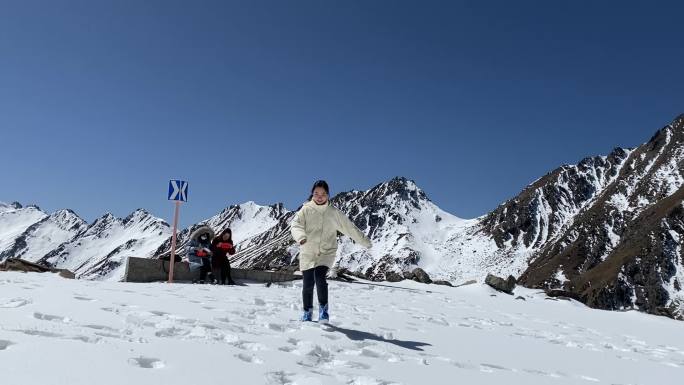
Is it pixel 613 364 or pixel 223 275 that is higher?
pixel 223 275

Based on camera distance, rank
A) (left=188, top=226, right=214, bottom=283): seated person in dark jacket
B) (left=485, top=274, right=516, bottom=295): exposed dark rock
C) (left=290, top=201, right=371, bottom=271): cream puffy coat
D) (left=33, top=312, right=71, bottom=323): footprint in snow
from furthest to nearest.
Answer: (left=485, top=274, right=516, bottom=295): exposed dark rock, (left=188, top=226, right=214, bottom=283): seated person in dark jacket, (left=290, top=201, right=371, bottom=271): cream puffy coat, (left=33, top=312, right=71, bottom=323): footprint in snow

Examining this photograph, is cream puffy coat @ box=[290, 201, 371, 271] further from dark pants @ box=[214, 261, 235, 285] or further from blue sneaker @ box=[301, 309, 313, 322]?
dark pants @ box=[214, 261, 235, 285]

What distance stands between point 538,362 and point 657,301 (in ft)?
569

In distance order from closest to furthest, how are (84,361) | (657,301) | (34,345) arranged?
(84,361) → (34,345) → (657,301)

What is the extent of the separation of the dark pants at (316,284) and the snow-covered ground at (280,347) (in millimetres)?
531

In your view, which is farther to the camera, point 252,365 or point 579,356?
point 579,356

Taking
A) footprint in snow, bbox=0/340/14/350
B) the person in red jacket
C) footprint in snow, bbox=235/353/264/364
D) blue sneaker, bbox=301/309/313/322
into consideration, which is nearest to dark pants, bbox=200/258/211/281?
the person in red jacket

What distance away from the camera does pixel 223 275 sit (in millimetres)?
18156

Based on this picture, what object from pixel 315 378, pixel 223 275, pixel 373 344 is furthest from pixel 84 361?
pixel 223 275

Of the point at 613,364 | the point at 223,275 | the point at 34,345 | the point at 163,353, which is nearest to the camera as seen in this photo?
the point at 34,345

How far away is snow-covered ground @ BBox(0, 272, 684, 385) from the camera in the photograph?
15.2 ft

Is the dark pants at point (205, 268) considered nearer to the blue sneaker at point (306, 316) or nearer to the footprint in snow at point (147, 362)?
the blue sneaker at point (306, 316)

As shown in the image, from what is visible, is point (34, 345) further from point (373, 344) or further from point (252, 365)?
point (373, 344)

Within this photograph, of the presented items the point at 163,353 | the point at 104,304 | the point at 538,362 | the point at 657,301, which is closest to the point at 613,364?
the point at 538,362
